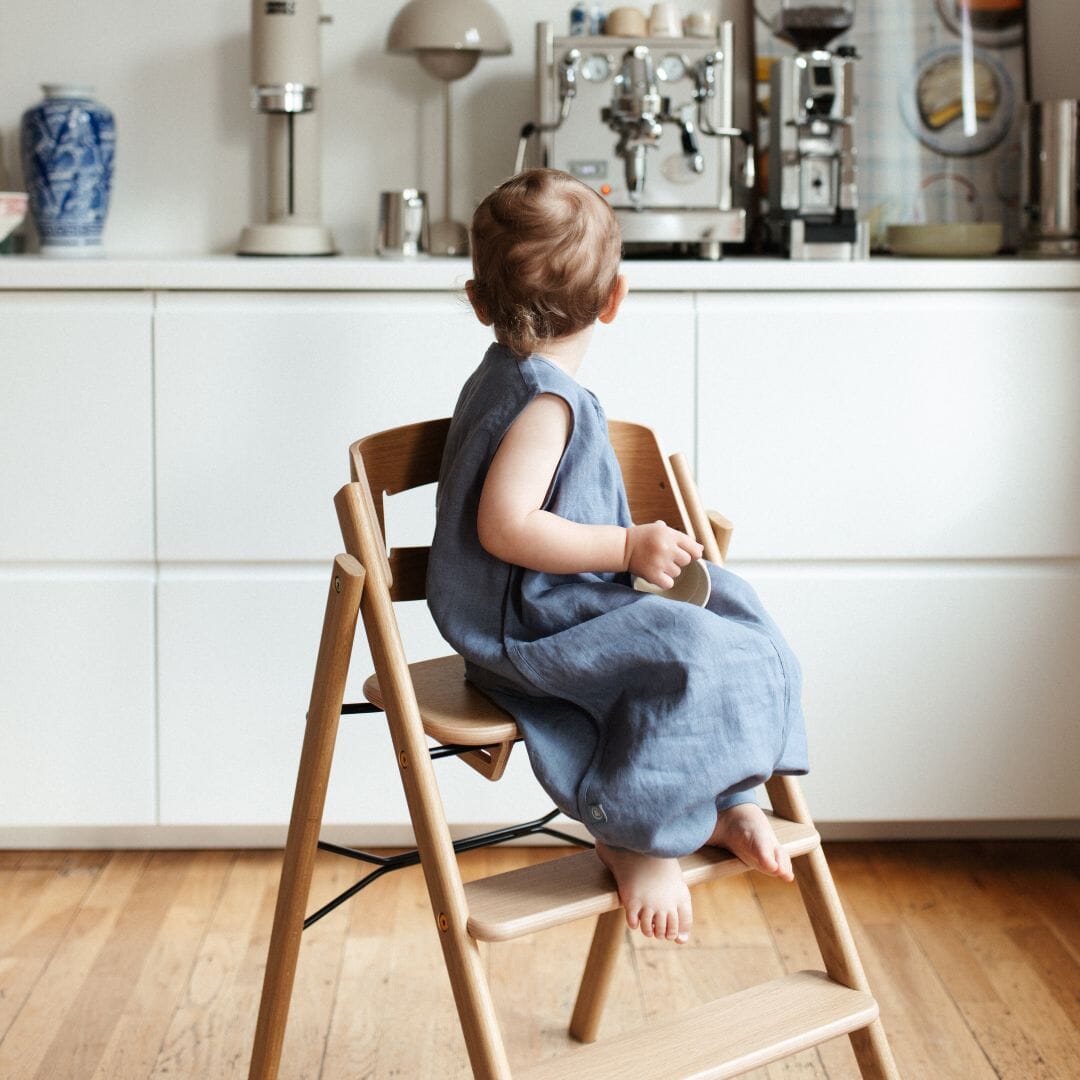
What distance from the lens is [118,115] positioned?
2512 mm

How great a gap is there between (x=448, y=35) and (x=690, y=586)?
127cm

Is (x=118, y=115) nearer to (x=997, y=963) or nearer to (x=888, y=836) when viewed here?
(x=888, y=836)

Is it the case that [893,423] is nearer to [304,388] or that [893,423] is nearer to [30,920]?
[304,388]

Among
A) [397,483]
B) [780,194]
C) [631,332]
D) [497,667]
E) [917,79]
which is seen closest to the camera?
[497,667]

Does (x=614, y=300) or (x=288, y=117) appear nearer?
(x=614, y=300)

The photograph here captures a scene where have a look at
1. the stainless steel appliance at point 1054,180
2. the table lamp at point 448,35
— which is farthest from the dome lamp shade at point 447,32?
the stainless steel appliance at point 1054,180

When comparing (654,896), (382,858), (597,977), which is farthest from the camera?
(597,977)

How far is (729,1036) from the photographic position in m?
1.36

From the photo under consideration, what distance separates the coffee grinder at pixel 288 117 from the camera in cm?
231

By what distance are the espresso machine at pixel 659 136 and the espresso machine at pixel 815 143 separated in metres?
0.08

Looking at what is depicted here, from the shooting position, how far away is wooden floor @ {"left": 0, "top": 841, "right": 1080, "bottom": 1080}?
172cm

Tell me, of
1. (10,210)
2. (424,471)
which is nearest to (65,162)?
(10,210)

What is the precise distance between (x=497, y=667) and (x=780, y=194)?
118 centimetres

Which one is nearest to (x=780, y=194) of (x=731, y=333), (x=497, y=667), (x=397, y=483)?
(x=731, y=333)
